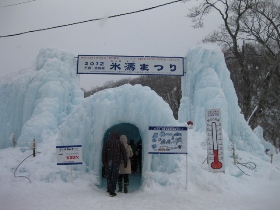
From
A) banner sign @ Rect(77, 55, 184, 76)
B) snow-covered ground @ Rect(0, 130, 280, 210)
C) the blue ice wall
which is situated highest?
banner sign @ Rect(77, 55, 184, 76)

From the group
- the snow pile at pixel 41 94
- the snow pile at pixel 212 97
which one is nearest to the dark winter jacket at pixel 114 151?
the snow pile at pixel 212 97

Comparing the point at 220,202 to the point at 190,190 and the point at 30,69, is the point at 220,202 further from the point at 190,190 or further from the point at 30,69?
the point at 30,69

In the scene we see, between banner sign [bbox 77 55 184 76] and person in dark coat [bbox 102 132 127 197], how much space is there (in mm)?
5224

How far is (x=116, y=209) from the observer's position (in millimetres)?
7012

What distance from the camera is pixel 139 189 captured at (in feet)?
31.6

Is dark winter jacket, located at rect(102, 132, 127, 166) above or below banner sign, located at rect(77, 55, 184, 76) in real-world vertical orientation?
below

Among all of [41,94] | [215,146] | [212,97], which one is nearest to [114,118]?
[215,146]

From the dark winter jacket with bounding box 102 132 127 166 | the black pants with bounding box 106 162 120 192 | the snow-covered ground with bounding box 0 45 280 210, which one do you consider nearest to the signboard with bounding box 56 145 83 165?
the snow-covered ground with bounding box 0 45 280 210

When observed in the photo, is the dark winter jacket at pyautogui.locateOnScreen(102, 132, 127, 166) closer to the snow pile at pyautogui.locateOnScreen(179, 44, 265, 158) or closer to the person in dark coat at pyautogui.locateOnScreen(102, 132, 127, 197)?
the person in dark coat at pyautogui.locateOnScreen(102, 132, 127, 197)

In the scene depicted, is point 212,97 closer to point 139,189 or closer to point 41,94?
point 139,189

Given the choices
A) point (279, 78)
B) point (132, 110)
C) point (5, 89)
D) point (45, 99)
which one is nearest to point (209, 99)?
point (132, 110)

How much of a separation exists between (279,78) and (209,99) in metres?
11.4

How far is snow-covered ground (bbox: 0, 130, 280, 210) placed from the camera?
758 centimetres

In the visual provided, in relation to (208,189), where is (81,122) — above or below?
above
